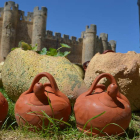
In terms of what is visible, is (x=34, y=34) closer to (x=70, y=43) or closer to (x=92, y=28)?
(x=70, y=43)

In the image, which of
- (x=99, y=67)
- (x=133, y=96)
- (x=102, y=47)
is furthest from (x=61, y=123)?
(x=102, y=47)

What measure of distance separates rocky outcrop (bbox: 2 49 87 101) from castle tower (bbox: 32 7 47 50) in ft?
30.8

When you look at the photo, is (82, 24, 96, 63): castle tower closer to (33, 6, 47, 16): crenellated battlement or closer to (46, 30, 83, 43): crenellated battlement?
(46, 30, 83, 43): crenellated battlement

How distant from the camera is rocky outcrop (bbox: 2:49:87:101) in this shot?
1628 millimetres

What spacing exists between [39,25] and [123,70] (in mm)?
10266

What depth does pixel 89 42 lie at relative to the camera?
13594 mm

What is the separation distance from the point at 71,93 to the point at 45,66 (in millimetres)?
446

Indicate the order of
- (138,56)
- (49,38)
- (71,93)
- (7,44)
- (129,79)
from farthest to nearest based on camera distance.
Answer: (49,38) < (7,44) < (138,56) < (129,79) < (71,93)

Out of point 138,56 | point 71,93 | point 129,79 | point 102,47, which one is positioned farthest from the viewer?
point 102,47

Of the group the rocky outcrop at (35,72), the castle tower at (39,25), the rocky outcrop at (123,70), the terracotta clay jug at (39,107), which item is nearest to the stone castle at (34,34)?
the castle tower at (39,25)

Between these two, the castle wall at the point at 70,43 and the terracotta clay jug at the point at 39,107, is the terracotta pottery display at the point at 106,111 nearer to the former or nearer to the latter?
the terracotta clay jug at the point at 39,107

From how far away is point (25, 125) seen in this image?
1114 millimetres

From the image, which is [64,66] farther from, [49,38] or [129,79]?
[49,38]

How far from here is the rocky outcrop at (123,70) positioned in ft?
5.63
